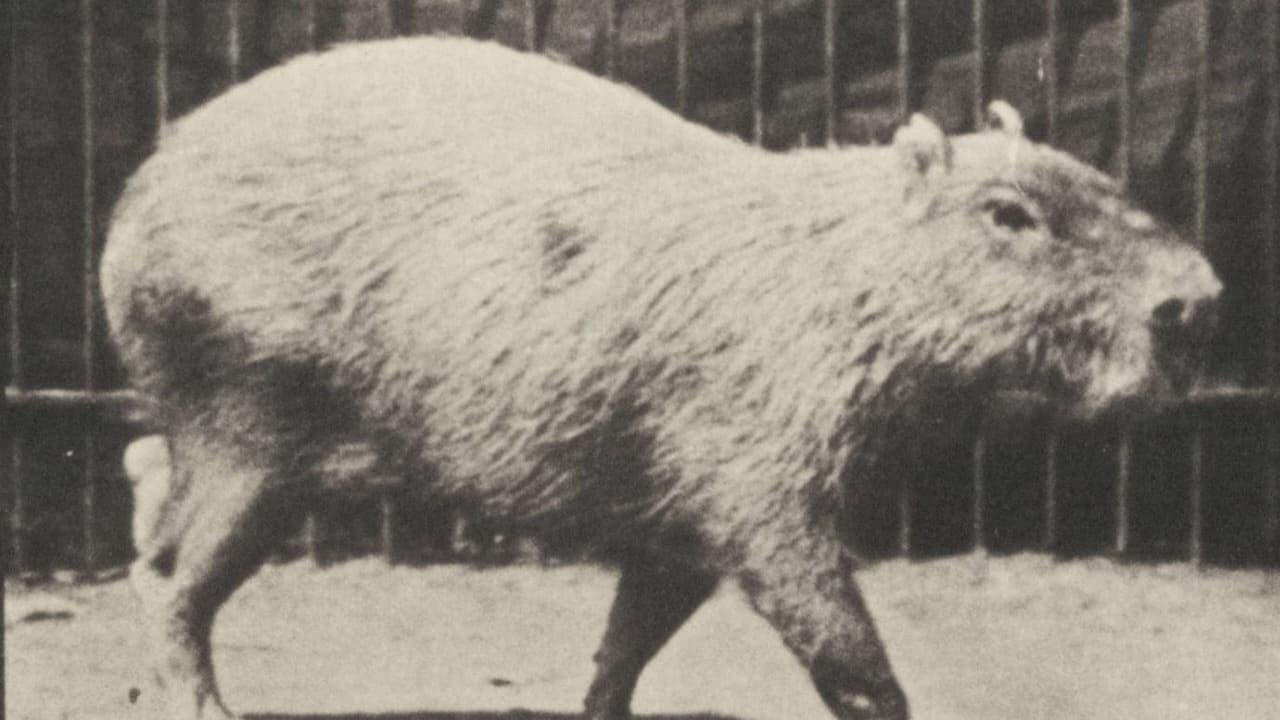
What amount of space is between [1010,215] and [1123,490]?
73.1 inches

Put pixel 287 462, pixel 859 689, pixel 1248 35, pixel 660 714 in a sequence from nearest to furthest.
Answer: pixel 859 689
pixel 287 462
pixel 660 714
pixel 1248 35

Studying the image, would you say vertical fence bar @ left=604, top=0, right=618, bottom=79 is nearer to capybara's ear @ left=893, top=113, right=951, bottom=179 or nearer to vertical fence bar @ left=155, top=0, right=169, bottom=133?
vertical fence bar @ left=155, top=0, right=169, bottom=133

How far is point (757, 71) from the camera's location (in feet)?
19.2

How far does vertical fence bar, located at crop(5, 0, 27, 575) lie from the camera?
587 cm

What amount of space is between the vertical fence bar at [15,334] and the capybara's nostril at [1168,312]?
2.77m

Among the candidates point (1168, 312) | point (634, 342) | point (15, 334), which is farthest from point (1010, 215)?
point (15, 334)

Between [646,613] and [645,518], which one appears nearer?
[645,518]

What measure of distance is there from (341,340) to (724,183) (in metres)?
0.76

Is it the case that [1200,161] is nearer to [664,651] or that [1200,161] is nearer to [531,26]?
[531,26]

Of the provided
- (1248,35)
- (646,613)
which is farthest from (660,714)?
(1248,35)

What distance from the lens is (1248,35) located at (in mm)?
6133

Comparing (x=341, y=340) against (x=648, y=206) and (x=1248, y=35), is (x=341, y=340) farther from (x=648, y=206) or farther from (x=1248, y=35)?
(x=1248, y=35)

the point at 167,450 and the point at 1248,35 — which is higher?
the point at 1248,35

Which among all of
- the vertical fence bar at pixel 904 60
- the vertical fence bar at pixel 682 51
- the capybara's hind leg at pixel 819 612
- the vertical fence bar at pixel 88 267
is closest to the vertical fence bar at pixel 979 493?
the vertical fence bar at pixel 904 60
